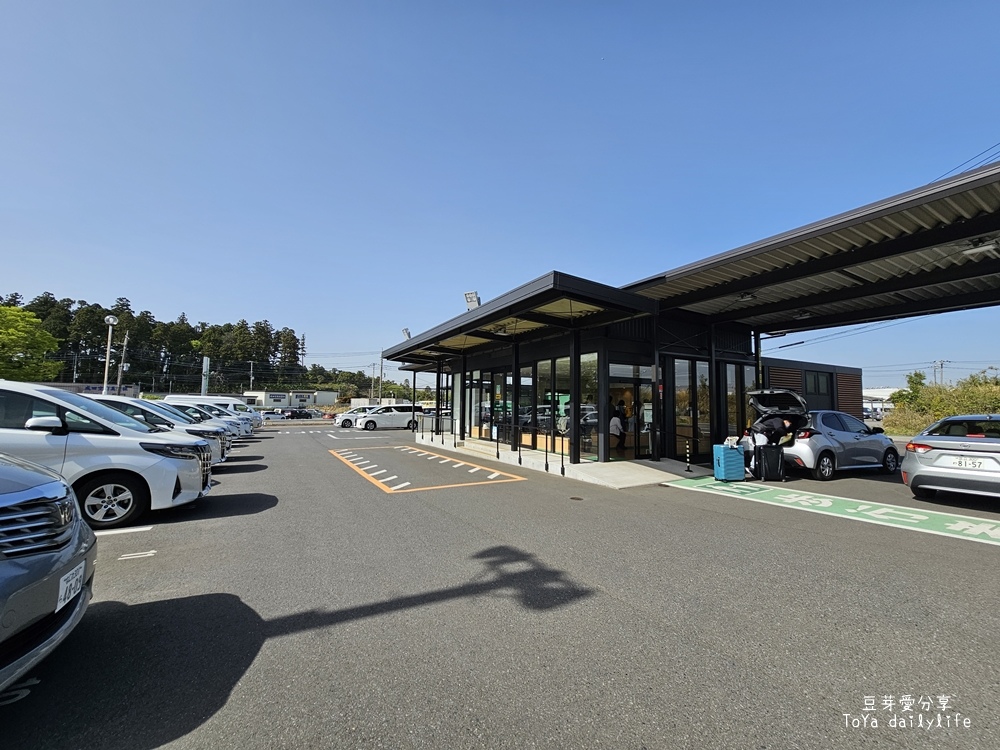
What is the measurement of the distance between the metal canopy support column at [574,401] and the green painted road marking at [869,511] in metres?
2.78

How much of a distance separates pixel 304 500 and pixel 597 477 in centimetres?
577

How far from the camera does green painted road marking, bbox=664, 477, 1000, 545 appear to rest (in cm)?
607

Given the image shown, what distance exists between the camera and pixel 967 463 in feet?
22.7

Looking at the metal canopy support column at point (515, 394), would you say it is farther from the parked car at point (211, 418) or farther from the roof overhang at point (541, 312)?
the parked car at point (211, 418)

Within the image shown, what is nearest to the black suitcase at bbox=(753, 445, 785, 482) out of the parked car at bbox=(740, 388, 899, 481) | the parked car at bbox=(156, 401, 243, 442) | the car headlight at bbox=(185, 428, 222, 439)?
the parked car at bbox=(740, 388, 899, 481)

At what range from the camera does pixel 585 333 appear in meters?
12.8

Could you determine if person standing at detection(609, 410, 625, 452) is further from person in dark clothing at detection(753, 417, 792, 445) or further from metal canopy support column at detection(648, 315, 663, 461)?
person in dark clothing at detection(753, 417, 792, 445)

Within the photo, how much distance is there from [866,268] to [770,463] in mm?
4417

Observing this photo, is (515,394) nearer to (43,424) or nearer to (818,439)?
(818,439)

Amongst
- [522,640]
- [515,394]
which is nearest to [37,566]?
[522,640]

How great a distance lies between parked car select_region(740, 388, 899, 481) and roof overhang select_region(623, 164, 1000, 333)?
8.58ft

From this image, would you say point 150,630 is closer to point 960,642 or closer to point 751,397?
point 960,642

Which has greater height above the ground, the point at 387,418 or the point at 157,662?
the point at 387,418

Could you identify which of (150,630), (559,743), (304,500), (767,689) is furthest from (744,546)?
(304,500)
